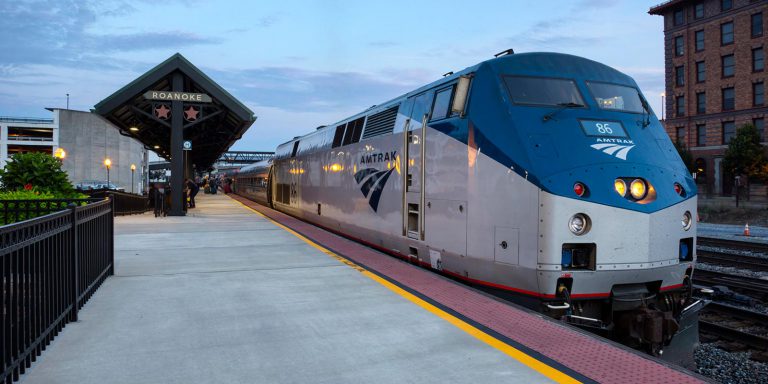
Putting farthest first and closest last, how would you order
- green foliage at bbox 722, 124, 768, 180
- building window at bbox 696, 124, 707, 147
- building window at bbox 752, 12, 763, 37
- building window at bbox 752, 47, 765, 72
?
building window at bbox 696, 124, 707, 147 → building window at bbox 752, 47, 765, 72 → building window at bbox 752, 12, 763, 37 → green foliage at bbox 722, 124, 768, 180

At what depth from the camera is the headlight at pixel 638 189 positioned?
19.2 ft

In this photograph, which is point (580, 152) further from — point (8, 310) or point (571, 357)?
point (8, 310)

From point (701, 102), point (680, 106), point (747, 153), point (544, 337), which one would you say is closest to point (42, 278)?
point (544, 337)

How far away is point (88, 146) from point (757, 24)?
256 feet

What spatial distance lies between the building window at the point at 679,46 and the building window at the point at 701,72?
207cm

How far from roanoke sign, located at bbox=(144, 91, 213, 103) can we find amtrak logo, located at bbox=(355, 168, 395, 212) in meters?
10.1

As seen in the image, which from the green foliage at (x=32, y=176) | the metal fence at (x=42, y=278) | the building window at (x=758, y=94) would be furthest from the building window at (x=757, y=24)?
the metal fence at (x=42, y=278)

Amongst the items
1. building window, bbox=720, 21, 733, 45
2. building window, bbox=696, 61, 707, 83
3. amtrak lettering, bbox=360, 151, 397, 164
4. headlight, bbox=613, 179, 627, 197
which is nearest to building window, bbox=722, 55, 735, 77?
building window, bbox=720, 21, 733, 45

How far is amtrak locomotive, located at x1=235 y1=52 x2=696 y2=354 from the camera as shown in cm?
565

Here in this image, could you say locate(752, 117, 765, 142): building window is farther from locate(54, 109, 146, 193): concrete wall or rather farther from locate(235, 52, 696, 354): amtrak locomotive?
locate(54, 109, 146, 193): concrete wall

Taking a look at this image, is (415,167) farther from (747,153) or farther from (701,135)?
(701,135)

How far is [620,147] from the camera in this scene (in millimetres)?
6145

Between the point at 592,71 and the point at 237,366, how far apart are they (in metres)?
6.01

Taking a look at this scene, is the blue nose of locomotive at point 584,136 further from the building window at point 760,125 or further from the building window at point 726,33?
the building window at point 726,33
